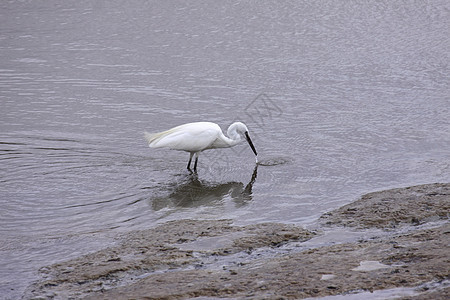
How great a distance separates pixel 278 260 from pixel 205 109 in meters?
5.44

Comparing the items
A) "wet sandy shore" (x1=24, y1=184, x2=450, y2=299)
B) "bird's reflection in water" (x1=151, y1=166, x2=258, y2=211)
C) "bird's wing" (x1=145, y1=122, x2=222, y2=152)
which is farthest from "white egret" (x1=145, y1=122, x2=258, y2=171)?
"wet sandy shore" (x1=24, y1=184, x2=450, y2=299)

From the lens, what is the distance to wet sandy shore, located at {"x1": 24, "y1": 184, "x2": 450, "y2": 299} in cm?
432

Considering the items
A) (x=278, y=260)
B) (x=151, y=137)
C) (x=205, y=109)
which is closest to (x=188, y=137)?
(x=151, y=137)

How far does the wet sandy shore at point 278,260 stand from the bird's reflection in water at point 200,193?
100cm

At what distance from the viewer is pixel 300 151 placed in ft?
28.3

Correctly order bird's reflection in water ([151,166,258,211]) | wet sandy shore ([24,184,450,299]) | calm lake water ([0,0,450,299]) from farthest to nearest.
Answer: bird's reflection in water ([151,166,258,211]) → calm lake water ([0,0,450,299]) → wet sandy shore ([24,184,450,299])

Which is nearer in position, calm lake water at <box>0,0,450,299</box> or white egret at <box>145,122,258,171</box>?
calm lake water at <box>0,0,450,299</box>

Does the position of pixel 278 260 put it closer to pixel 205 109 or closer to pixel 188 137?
pixel 188 137

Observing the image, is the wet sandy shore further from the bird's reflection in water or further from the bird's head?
the bird's head

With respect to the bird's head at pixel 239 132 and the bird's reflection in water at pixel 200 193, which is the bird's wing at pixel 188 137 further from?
the bird's reflection in water at pixel 200 193

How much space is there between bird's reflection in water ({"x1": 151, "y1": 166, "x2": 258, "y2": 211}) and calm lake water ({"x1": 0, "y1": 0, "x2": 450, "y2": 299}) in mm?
36

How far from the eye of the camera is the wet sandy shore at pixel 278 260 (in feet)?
14.2

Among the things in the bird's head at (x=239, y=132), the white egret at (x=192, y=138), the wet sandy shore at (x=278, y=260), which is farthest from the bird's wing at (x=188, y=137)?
the wet sandy shore at (x=278, y=260)

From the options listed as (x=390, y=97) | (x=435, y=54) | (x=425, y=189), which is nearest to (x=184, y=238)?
(x=425, y=189)
